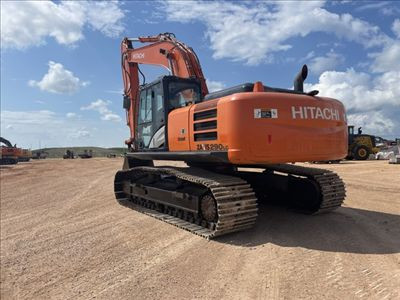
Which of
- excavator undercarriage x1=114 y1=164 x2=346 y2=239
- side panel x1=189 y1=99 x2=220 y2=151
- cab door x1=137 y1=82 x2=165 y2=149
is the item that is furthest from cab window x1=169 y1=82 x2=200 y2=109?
excavator undercarriage x1=114 y1=164 x2=346 y2=239

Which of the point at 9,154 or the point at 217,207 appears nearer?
the point at 217,207

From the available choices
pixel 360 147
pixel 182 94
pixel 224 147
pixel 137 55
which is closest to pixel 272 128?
pixel 224 147

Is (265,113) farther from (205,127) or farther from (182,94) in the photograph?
(182,94)

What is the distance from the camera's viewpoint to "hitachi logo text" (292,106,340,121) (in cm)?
672

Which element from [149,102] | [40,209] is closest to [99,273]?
[149,102]

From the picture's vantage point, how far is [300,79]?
764 cm

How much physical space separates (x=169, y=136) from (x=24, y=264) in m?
3.68

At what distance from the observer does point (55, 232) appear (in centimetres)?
817

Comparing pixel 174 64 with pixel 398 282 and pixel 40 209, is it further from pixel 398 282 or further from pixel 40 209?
pixel 398 282

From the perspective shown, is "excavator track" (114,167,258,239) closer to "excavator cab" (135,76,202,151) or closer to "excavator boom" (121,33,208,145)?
"excavator cab" (135,76,202,151)

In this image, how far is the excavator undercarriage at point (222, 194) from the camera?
671 cm

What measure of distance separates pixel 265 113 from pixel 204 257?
8.18ft

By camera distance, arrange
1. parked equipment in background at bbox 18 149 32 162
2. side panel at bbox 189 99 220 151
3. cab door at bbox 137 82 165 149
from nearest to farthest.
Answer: side panel at bbox 189 99 220 151, cab door at bbox 137 82 165 149, parked equipment in background at bbox 18 149 32 162

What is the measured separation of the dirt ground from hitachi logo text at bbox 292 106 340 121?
6.56 feet
